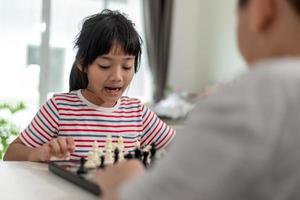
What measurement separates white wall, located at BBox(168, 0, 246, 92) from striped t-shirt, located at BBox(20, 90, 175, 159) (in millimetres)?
2892

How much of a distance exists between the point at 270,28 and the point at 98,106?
1217 mm

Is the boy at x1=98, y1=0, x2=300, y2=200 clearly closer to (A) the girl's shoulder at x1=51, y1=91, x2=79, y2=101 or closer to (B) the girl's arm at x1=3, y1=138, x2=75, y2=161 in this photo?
(B) the girl's arm at x1=3, y1=138, x2=75, y2=161

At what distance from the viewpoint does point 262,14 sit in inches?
18.2

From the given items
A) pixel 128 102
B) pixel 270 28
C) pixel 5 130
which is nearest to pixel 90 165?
pixel 128 102

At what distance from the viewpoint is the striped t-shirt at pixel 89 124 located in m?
1.52

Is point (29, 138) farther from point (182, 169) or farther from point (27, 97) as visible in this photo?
point (27, 97)

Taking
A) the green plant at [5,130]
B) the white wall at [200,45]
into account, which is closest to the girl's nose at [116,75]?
the green plant at [5,130]

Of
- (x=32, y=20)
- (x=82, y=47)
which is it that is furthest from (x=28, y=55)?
(x=82, y=47)

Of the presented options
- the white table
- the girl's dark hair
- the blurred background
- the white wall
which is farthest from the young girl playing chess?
the white wall

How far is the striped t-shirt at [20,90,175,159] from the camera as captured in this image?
1.52 m

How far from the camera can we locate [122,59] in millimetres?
1519

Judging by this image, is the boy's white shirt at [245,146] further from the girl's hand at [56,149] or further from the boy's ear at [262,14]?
the girl's hand at [56,149]

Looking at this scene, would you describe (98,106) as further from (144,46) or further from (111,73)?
(144,46)

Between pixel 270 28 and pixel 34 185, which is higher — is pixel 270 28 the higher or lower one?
the higher one
